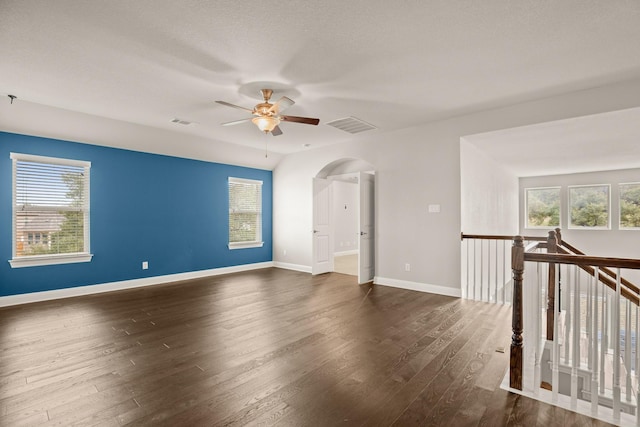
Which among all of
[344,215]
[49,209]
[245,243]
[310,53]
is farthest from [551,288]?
[344,215]

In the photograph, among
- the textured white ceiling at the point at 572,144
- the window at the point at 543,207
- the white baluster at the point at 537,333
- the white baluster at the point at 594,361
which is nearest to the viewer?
the white baluster at the point at 594,361

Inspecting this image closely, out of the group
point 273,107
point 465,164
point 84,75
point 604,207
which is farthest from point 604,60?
point 604,207

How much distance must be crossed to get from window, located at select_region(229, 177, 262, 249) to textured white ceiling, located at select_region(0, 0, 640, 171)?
283cm

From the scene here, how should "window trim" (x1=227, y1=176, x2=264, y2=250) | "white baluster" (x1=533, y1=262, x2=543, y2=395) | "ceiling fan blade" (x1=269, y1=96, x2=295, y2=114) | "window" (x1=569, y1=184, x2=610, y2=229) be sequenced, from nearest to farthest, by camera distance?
"white baluster" (x1=533, y1=262, x2=543, y2=395)
"ceiling fan blade" (x1=269, y1=96, x2=295, y2=114)
"window trim" (x1=227, y1=176, x2=264, y2=250)
"window" (x1=569, y1=184, x2=610, y2=229)

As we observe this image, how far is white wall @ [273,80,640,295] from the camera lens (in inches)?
171

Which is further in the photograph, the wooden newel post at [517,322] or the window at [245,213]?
the window at [245,213]

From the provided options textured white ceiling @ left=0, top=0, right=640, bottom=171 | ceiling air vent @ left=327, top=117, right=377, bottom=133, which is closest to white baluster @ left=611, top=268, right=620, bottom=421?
textured white ceiling @ left=0, top=0, right=640, bottom=171

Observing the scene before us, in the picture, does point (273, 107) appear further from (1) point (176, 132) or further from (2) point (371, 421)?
(2) point (371, 421)

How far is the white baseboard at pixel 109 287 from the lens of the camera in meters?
4.50

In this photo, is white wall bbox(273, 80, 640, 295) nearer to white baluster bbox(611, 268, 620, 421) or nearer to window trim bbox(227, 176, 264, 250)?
window trim bbox(227, 176, 264, 250)

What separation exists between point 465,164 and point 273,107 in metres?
3.26

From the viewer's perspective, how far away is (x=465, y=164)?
504cm

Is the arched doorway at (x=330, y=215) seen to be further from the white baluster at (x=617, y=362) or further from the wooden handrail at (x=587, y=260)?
the white baluster at (x=617, y=362)

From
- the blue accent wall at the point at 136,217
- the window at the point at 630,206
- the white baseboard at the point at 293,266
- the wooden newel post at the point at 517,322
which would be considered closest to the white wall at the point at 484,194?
the window at the point at 630,206
